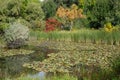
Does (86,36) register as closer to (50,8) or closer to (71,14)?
(71,14)

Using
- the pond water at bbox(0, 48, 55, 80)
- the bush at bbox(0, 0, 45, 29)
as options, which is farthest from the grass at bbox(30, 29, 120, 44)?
the pond water at bbox(0, 48, 55, 80)

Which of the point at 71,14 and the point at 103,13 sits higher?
the point at 103,13

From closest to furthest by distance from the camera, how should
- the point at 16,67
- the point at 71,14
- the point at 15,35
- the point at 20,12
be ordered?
1. the point at 16,67
2. the point at 15,35
3. the point at 20,12
4. the point at 71,14

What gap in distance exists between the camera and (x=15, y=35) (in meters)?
17.8

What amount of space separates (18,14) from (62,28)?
5978 mm

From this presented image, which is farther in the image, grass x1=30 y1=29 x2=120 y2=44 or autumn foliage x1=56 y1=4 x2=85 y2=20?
autumn foliage x1=56 y1=4 x2=85 y2=20

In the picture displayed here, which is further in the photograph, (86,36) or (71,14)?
(71,14)

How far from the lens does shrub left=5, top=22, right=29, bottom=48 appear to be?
17.8 meters

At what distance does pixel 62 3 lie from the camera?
4044 cm

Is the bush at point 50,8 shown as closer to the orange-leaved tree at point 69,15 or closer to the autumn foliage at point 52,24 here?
the orange-leaved tree at point 69,15

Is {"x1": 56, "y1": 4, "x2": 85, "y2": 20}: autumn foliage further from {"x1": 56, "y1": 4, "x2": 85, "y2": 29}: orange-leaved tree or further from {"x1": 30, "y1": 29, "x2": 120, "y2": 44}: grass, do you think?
{"x1": 30, "y1": 29, "x2": 120, "y2": 44}: grass

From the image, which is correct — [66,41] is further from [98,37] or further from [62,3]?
[62,3]

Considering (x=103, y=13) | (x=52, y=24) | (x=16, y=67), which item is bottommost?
(x=52, y=24)

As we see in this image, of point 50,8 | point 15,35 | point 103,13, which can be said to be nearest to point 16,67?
point 15,35
